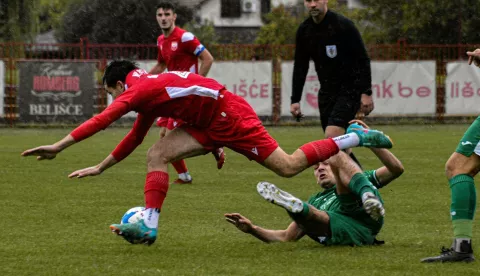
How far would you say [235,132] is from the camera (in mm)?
7172

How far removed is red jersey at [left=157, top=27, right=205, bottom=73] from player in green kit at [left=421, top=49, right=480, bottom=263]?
264 inches

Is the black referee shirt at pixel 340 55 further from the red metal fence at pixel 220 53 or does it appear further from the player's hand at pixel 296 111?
the red metal fence at pixel 220 53

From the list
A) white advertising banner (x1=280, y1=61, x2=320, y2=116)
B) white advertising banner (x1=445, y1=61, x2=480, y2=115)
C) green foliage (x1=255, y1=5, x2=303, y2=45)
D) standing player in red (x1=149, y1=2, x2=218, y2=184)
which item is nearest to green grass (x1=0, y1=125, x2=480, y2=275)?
standing player in red (x1=149, y1=2, x2=218, y2=184)

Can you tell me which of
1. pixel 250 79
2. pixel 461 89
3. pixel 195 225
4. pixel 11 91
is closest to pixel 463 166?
pixel 195 225

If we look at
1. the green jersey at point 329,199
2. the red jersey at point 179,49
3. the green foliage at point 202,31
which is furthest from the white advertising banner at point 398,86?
the green foliage at point 202,31

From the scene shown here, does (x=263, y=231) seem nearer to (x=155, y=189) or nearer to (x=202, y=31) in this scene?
(x=155, y=189)

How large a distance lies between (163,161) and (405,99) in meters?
17.8

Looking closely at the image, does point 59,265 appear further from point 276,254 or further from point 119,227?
point 276,254

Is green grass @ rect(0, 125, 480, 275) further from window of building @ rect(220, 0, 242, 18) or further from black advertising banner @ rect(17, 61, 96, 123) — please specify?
window of building @ rect(220, 0, 242, 18)

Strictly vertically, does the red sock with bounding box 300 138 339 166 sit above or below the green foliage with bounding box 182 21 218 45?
above

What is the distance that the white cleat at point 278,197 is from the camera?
21.7ft

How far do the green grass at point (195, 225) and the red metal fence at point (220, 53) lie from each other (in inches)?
348

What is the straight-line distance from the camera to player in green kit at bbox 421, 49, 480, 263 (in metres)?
6.26

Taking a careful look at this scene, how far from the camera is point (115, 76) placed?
288 inches
